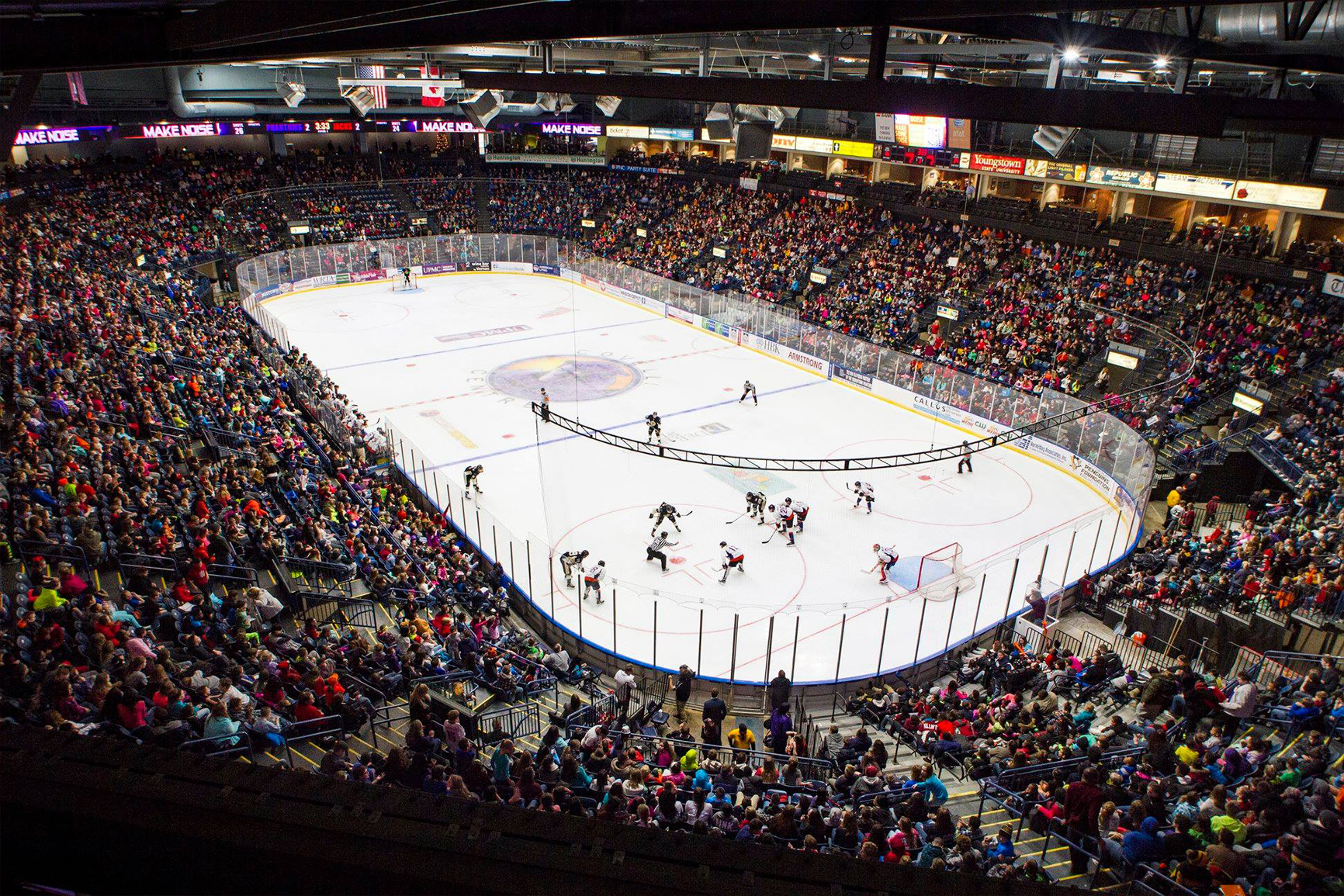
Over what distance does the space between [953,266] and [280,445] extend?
97.3ft

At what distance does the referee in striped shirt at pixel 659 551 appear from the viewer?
20.0 metres

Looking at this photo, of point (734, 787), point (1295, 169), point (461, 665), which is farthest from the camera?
point (1295, 169)

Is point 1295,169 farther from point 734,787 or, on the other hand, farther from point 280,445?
point 280,445

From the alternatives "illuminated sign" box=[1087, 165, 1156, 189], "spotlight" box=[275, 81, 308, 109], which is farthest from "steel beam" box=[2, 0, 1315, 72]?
"spotlight" box=[275, 81, 308, 109]

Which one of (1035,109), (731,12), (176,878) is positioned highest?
(731,12)

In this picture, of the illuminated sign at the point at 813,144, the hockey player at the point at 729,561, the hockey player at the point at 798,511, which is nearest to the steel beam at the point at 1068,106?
the hockey player at the point at 729,561

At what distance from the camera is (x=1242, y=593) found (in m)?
16.4

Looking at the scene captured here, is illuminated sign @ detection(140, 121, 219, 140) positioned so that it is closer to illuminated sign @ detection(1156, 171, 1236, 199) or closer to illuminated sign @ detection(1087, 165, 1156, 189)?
illuminated sign @ detection(1087, 165, 1156, 189)

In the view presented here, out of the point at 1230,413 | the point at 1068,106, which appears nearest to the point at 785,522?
the point at 1068,106

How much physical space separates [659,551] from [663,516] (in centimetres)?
116

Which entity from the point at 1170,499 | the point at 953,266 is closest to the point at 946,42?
the point at 1170,499

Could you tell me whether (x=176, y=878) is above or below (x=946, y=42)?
below

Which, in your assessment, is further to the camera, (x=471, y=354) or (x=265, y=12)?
(x=471, y=354)

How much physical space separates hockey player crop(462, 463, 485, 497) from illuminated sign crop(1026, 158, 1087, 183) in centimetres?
2671
